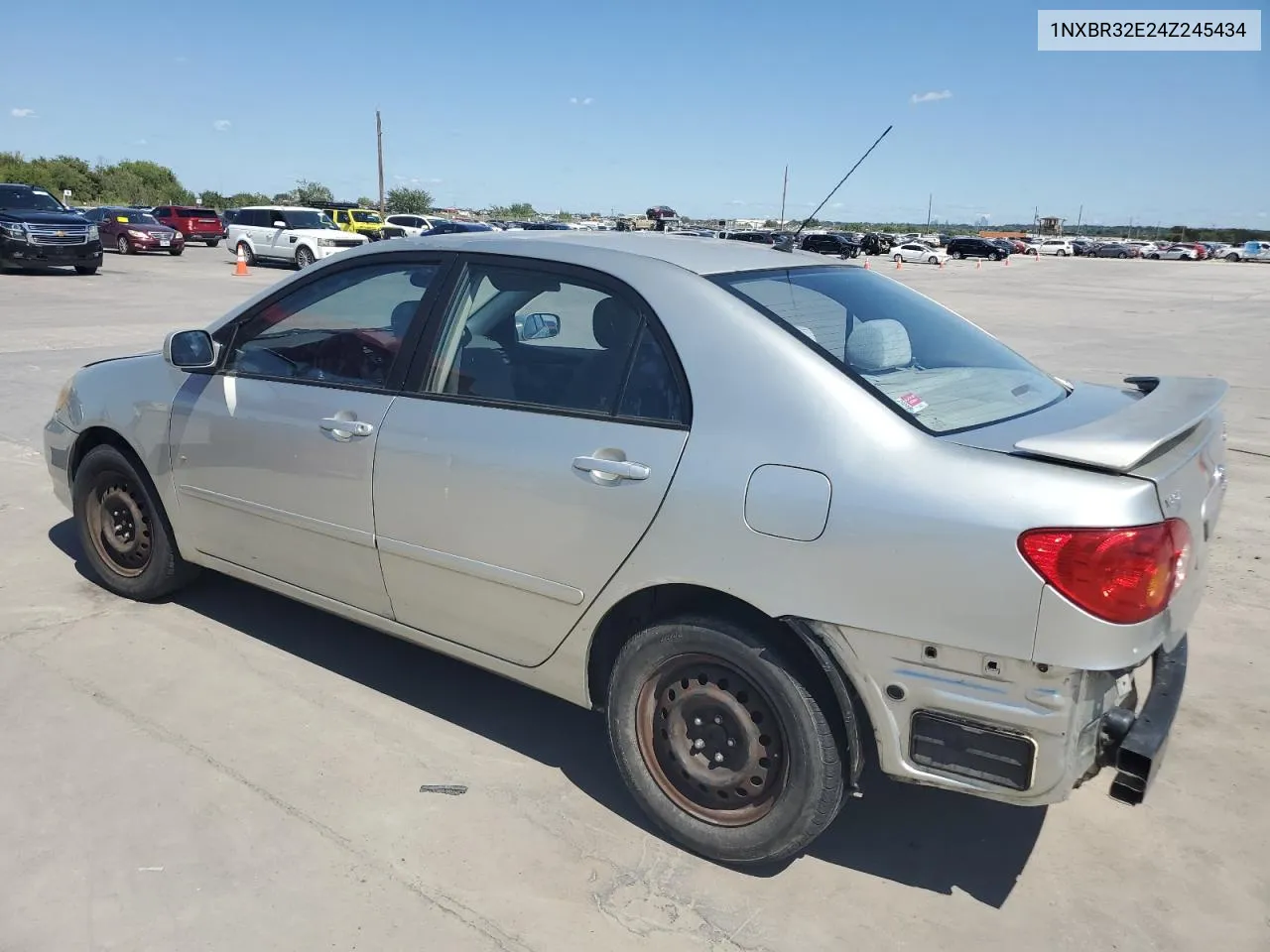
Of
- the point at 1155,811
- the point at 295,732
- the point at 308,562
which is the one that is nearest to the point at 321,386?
the point at 308,562

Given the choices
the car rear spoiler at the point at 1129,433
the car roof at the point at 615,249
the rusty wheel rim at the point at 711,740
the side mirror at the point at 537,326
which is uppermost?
the car roof at the point at 615,249

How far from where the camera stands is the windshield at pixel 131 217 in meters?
31.7

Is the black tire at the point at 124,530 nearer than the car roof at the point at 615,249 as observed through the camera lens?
No

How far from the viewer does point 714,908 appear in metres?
2.65

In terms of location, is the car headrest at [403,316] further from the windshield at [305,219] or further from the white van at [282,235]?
the windshield at [305,219]

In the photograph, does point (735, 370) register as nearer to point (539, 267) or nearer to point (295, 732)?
point (539, 267)

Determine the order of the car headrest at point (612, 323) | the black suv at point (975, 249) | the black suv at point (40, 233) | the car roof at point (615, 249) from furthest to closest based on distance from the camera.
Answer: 1. the black suv at point (975, 249)
2. the black suv at point (40, 233)
3. the car roof at point (615, 249)
4. the car headrest at point (612, 323)

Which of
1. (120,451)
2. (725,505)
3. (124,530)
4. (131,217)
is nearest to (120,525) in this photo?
(124,530)

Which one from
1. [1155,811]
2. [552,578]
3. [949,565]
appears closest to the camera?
[949,565]

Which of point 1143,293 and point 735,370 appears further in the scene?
point 1143,293

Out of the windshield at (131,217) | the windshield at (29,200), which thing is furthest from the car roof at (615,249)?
the windshield at (131,217)

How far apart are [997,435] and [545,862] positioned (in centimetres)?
170

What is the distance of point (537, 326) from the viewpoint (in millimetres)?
3377

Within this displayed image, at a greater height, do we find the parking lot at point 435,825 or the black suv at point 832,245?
the black suv at point 832,245
